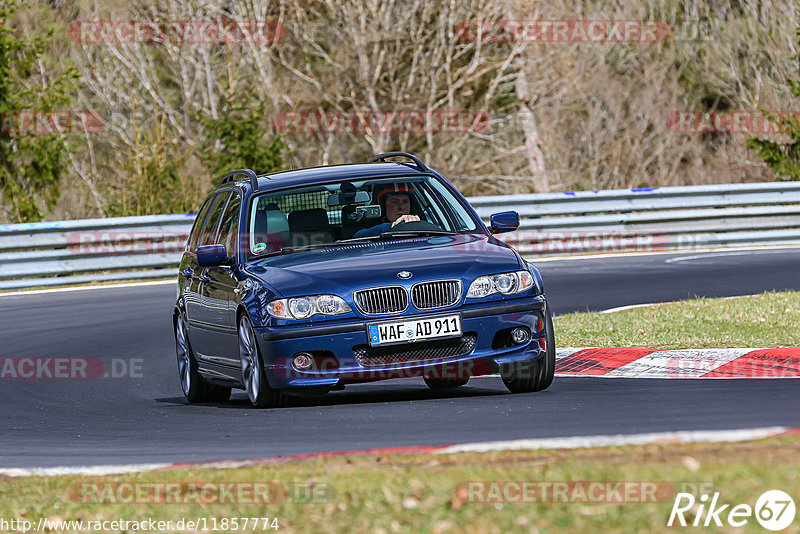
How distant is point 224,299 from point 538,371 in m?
2.20

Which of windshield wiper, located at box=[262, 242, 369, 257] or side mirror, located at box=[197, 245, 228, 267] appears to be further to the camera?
side mirror, located at box=[197, 245, 228, 267]

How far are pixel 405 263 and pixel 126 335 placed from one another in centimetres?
669

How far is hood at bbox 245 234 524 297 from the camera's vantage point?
8.52 meters

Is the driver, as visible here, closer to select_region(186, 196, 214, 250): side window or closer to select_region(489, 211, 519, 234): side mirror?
select_region(489, 211, 519, 234): side mirror

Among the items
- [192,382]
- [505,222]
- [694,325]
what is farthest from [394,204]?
[694,325]

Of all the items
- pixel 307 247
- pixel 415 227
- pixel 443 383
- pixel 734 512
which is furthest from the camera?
pixel 443 383

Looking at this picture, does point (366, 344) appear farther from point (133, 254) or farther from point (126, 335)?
point (133, 254)

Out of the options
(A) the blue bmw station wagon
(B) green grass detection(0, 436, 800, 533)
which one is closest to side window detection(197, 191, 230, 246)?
(A) the blue bmw station wagon

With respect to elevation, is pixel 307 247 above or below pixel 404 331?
above

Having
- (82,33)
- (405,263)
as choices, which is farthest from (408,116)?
(405,263)

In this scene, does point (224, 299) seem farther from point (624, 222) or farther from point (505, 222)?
point (624, 222)

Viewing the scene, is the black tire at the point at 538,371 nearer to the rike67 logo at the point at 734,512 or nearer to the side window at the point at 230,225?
the side window at the point at 230,225

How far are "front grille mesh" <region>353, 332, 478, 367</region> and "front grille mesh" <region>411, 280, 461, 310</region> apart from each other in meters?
0.22

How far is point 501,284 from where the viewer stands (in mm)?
8656
